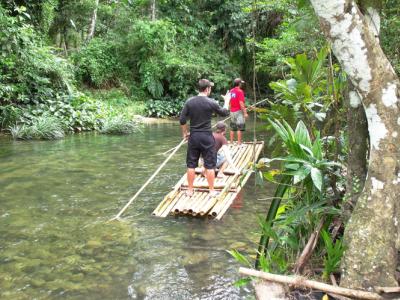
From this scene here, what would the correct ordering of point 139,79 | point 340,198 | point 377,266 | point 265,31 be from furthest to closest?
point 139,79, point 265,31, point 340,198, point 377,266

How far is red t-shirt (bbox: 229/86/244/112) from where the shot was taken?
9553 millimetres

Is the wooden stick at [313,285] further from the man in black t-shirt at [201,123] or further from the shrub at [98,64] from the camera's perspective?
the shrub at [98,64]

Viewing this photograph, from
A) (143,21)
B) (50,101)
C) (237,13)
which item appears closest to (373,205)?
Result: (50,101)

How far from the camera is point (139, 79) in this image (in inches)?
869

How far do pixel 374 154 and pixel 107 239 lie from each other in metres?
3.46

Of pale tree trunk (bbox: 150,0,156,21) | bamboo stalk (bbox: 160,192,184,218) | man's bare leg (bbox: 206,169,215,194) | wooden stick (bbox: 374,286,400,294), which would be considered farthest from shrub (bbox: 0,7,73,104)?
wooden stick (bbox: 374,286,400,294)

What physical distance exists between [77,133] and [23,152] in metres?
3.63

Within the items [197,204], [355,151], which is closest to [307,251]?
[355,151]

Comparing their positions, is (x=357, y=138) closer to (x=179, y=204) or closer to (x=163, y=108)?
(x=179, y=204)

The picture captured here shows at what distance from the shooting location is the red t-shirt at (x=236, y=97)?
9.55 m

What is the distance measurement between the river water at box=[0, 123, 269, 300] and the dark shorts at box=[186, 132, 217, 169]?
78cm

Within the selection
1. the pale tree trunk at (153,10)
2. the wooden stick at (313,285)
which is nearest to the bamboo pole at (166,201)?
the wooden stick at (313,285)

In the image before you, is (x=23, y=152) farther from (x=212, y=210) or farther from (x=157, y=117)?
(x=157, y=117)

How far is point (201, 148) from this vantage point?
6180mm
